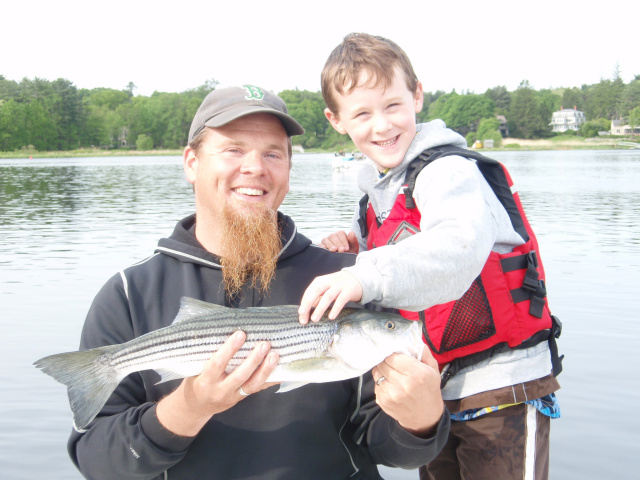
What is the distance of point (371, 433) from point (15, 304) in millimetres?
10253

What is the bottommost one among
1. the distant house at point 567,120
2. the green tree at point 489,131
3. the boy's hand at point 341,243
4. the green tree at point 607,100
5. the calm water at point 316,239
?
the calm water at point 316,239

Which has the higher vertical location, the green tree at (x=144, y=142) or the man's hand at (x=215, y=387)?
the green tree at (x=144, y=142)

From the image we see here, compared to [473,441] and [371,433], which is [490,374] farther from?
[371,433]

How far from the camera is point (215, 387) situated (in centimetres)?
269

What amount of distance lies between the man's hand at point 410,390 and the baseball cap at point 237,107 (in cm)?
170

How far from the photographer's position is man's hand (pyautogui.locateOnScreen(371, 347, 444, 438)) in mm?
→ 2804

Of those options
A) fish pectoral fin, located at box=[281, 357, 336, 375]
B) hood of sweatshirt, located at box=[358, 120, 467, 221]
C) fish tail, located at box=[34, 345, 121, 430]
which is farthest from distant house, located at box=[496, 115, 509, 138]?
fish tail, located at box=[34, 345, 121, 430]

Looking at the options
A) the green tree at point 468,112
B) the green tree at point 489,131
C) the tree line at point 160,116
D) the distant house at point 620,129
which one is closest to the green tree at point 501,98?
the tree line at point 160,116

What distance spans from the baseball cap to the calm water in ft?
14.4

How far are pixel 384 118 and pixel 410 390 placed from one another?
191cm

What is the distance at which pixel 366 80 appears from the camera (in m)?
3.92

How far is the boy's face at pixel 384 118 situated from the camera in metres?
3.92

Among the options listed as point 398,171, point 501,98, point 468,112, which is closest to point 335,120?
point 398,171

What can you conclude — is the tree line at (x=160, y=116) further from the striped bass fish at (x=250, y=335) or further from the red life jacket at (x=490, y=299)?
the striped bass fish at (x=250, y=335)
